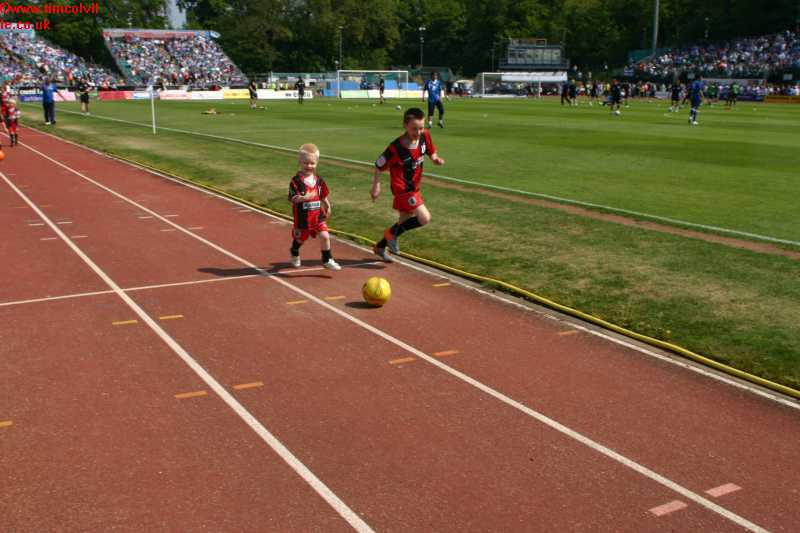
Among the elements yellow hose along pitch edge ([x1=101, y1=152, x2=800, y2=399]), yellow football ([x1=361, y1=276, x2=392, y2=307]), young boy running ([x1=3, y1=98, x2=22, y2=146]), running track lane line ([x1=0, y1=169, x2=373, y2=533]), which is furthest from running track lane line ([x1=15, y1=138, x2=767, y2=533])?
young boy running ([x1=3, y1=98, x2=22, y2=146])

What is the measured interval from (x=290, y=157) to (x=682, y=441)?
18.6 m

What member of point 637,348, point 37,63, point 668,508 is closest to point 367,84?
point 37,63

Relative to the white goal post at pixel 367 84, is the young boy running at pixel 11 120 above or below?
below

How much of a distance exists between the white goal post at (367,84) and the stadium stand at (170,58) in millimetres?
13117

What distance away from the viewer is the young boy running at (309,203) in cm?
977

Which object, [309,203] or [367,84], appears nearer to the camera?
[309,203]

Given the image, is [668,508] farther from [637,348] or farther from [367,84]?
[367,84]

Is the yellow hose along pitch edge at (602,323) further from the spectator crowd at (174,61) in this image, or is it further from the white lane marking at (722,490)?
the spectator crowd at (174,61)

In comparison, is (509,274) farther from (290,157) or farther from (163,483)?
(290,157)

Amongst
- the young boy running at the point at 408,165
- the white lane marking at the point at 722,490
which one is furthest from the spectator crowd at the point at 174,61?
the white lane marking at the point at 722,490

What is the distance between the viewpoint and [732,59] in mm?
78000

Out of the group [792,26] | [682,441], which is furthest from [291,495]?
[792,26]

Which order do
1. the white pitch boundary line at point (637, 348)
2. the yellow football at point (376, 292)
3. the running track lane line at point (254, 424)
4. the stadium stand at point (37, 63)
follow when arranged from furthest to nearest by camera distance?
1. the stadium stand at point (37, 63)
2. the yellow football at point (376, 292)
3. the white pitch boundary line at point (637, 348)
4. the running track lane line at point (254, 424)

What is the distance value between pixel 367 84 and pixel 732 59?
125ft
